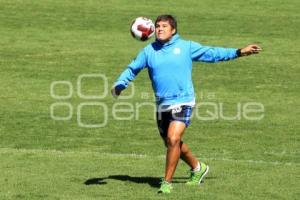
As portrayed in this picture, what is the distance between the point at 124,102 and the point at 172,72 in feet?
26.8

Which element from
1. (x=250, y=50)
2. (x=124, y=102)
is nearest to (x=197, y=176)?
(x=250, y=50)

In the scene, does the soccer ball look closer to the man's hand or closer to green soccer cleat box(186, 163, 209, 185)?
the man's hand

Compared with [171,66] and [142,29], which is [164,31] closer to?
[171,66]

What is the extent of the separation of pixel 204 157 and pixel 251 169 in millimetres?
Result: 1610

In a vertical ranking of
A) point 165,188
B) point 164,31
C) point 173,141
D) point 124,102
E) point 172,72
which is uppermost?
point 164,31

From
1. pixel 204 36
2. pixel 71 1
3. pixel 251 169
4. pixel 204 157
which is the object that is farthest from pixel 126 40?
pixel 251 169

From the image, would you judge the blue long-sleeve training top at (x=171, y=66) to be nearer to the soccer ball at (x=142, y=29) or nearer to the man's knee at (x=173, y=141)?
the man's knee at (x=173, y=141)

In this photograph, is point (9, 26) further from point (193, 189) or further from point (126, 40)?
point (193, 189)

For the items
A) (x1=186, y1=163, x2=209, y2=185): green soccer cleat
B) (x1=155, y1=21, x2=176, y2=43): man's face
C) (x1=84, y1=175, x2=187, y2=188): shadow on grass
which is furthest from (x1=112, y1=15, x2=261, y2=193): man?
(x1=84, y1=175, x2=187, y2=188): shadow on grass

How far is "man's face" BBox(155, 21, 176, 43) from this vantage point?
39.1 ft

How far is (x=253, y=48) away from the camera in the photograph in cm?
1194

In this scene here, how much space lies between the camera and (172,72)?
12.0 meters

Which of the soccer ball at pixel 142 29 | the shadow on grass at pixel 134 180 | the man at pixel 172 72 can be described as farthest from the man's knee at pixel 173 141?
the soccer ball at pixel 142 29

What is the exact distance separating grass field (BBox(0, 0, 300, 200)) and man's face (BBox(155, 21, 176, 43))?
184 cm
